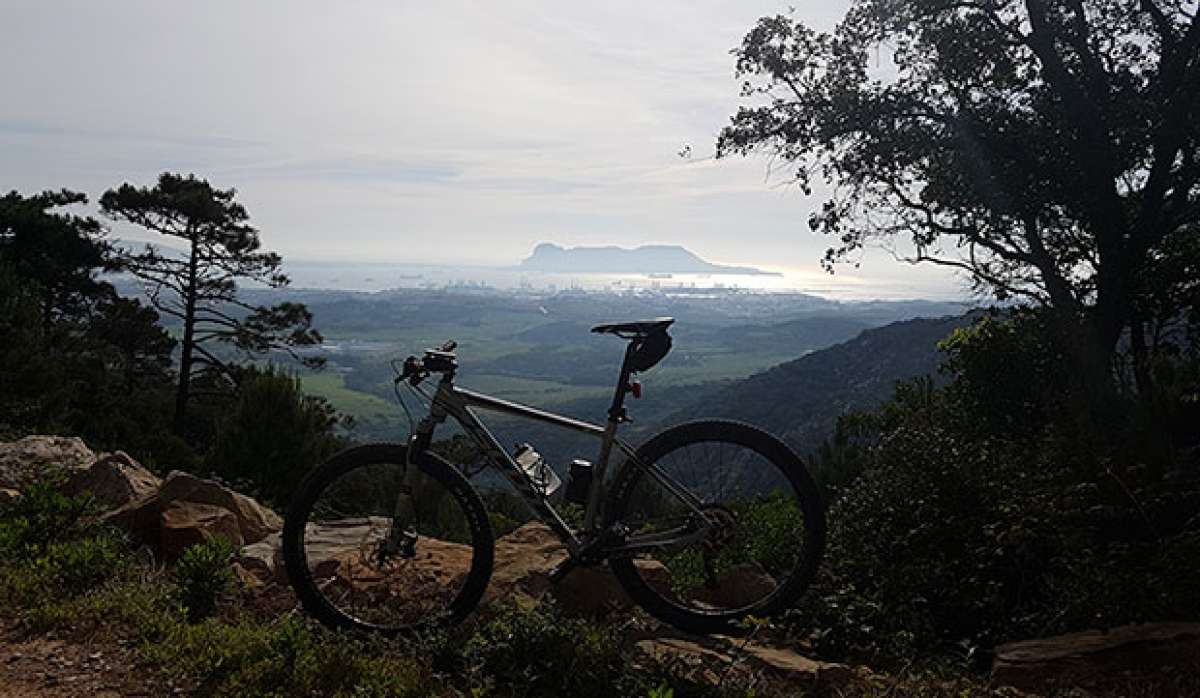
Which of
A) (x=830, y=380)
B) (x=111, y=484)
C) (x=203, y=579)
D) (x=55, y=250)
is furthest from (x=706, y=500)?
(x=830, y=380)

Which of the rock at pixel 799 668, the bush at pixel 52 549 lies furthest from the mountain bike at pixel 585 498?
the bush at pixel 52 549

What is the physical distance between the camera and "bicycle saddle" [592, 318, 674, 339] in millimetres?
3545

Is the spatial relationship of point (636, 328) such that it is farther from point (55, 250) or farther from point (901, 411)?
point (55, 250)

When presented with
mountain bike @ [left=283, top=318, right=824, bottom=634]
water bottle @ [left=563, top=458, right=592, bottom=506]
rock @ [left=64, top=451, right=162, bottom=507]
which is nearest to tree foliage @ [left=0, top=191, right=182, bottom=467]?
rock @ [left=64, top=451, right=162, bottom=507]

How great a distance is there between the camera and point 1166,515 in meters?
4.23

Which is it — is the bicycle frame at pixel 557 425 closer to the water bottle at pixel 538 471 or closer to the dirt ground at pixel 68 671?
the water bottle at pixel 538 471

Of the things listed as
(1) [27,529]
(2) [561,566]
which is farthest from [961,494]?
(1) [27,529]

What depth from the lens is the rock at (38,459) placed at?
19.5 feet

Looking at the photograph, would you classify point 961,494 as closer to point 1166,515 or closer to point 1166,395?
point 1166,515

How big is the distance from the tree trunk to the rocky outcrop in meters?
18.2

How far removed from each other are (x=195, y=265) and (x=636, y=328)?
22092mm

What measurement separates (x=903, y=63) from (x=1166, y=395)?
8.17 meters

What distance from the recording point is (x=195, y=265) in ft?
73.0

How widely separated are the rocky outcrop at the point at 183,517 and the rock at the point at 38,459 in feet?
2.90
